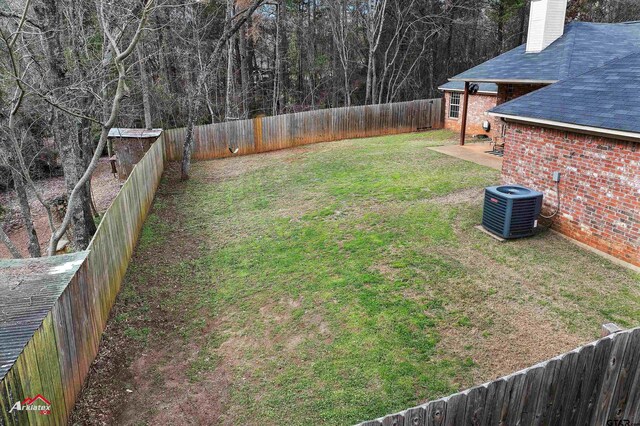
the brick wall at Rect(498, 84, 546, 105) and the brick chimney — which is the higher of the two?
the brick chimney

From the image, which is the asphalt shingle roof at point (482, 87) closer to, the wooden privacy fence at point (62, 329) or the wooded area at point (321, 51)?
the wooded area at point (321, 51)

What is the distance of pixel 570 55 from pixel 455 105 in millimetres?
8107

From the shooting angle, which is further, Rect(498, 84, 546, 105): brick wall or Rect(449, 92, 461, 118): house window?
Rect(449, 92, 461, 118): house window

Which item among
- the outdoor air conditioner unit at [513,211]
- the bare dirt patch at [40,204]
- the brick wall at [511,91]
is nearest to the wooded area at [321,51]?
the bare dirt patch at [40,204]

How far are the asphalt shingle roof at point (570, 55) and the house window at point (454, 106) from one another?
15.0 ft

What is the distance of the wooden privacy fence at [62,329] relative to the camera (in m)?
3.78

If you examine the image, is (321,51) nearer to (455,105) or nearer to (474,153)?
(455,105)

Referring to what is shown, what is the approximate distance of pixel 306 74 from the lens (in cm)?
3222

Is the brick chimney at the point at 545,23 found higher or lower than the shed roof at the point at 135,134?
higher

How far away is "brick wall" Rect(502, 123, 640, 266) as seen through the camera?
7509 millimetres

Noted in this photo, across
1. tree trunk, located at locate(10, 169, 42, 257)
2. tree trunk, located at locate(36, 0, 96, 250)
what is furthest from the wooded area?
tree trunk, located at locate(36, 0, 96, 250)

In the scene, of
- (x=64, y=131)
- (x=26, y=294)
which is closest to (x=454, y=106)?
(x=64, y=131)

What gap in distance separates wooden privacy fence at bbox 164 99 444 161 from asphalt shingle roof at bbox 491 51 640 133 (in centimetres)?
1148

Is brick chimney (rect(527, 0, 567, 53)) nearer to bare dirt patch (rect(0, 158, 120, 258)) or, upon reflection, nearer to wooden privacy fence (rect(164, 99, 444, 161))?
wooden privacy fence (rect(164, 99, 444, 161))
